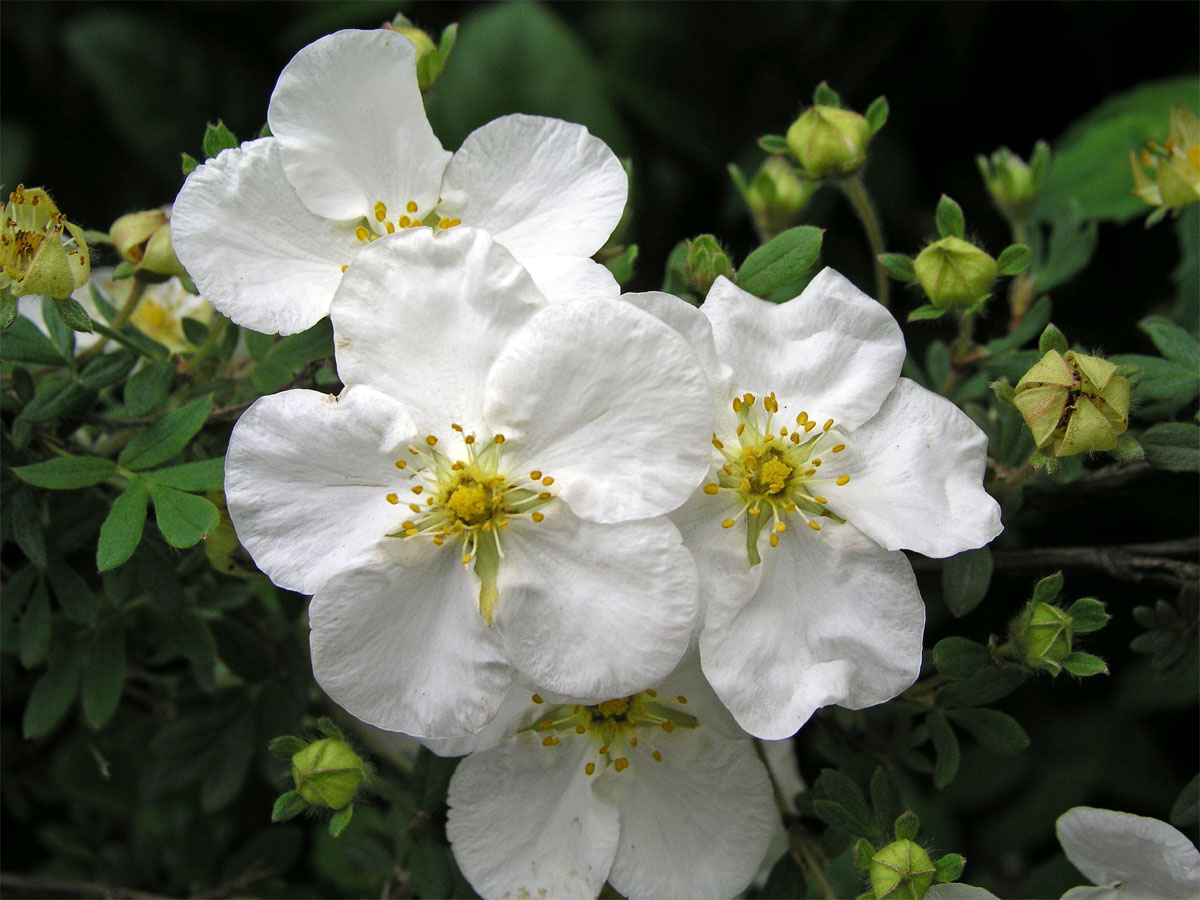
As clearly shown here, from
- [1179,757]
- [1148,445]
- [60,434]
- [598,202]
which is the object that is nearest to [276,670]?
[60,434]

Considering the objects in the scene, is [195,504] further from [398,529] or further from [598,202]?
[598,202]

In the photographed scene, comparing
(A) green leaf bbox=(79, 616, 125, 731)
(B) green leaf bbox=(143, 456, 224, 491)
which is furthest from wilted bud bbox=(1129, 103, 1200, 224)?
(A) green leaf bbox=(79, 616, 125, 731)

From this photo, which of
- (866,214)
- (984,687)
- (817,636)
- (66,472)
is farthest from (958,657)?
(66,472)

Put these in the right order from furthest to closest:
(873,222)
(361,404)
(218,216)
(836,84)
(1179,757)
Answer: (836,84)
(1179,757)
(873,222)
(218,216)
(361,404)

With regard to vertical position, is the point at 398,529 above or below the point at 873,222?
below

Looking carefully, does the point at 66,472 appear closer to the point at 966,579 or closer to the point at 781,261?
the point at 781,261

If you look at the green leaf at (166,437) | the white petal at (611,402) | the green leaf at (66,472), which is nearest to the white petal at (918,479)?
the white petal at (611,402)

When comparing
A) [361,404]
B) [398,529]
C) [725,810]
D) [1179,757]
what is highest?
[361,404]

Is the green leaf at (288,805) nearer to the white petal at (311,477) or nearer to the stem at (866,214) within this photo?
the white petal at (311,477)
